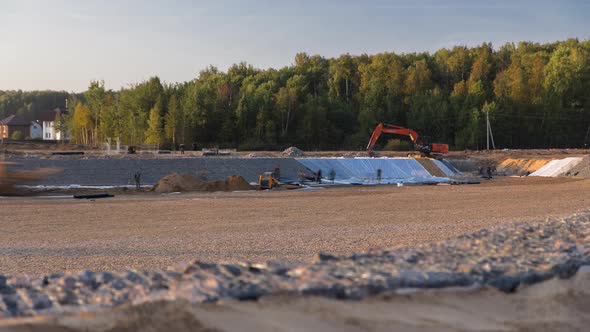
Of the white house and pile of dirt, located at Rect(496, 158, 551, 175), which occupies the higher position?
the white house

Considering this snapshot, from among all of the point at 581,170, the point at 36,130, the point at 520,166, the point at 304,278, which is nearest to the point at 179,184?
the point at 581,170

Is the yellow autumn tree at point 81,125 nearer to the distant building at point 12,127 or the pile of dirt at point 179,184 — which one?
the distant building at point 12,127

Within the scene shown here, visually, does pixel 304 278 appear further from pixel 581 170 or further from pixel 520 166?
pixel 520 166

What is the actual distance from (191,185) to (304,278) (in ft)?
105

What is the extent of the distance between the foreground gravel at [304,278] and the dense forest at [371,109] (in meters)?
73.4

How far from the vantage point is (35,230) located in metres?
17.1

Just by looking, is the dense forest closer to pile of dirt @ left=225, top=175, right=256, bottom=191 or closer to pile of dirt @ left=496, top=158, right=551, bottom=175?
pile of dirt @ left=496, top=158, right=551, bottom=175

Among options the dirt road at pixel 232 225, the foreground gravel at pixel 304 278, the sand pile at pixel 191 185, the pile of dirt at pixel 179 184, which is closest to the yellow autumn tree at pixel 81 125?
the sand pile at pixel 191 185

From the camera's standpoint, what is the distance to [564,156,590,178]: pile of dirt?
42875 mm

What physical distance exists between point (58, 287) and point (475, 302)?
289 cm

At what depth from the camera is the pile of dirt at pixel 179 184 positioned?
34.4 m

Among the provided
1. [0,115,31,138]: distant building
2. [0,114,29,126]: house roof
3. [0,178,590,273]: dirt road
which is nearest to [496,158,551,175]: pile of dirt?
[0,178,590,273]: dirt road

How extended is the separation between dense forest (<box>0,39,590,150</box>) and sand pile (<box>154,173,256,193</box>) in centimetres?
4184

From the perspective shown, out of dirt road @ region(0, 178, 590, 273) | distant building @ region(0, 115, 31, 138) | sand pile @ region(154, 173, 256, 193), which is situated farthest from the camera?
distant building @ region(0, 115, 31, 138)
